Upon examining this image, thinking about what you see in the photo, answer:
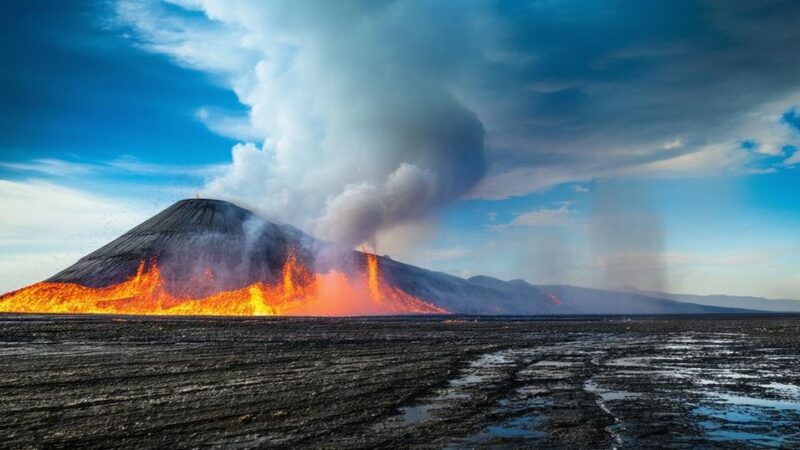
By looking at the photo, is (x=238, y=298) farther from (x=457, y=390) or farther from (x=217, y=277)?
(x=457, y=390)

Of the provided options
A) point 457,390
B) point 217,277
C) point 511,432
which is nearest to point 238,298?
point 217,277

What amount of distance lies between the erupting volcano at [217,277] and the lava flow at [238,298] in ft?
0.81

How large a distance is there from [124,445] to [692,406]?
13899 mm

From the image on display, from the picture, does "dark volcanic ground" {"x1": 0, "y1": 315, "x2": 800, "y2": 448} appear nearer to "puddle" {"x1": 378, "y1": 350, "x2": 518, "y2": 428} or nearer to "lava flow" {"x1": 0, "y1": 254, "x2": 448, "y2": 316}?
"puddle" {"x1": 378, "y1": 350, "x2": 518, "y2": 428}

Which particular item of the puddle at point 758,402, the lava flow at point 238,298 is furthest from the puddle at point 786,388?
the lava flow at point 238,298

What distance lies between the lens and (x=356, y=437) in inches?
431

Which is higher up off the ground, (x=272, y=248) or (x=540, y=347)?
(x=272, y=248)

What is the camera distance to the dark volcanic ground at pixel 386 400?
1110cm

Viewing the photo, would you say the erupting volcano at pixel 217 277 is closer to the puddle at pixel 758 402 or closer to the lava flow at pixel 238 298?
the lava flow at pixel 238 298

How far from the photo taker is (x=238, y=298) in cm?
14012

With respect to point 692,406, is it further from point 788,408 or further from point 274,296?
point 274,296

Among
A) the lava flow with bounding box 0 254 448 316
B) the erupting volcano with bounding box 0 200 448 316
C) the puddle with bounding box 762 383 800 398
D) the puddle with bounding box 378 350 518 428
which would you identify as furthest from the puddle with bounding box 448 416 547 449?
the erupting volcano with bounding box 0 200 448 316

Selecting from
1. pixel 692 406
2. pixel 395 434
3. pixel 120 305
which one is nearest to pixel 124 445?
pixel 395 434

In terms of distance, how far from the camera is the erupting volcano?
13738cm
